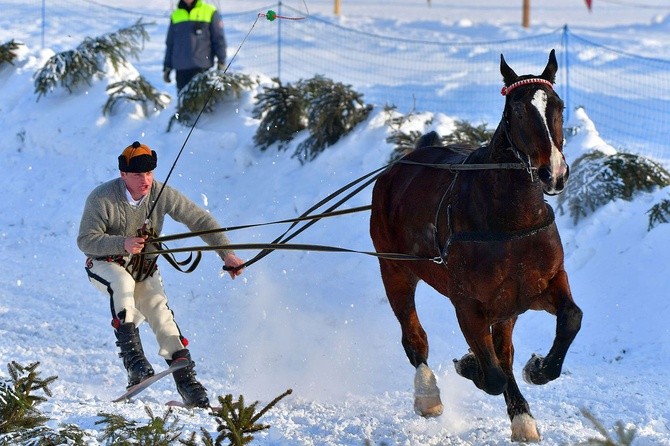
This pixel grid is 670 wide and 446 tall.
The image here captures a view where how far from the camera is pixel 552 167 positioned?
16.2ft

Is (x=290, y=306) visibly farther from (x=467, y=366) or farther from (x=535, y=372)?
(x=535, y=372)

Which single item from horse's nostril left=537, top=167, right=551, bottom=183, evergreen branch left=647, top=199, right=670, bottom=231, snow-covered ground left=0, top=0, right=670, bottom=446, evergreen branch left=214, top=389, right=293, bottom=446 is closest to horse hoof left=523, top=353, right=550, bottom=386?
snow-covered ground left=0, top=0, right=670, bottom=446

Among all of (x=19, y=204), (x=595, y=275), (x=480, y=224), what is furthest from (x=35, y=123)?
(x=480, y=224)

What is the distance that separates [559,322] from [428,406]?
1.14 metres

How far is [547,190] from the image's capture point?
16.4 ft

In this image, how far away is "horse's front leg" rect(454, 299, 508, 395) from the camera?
5781mm

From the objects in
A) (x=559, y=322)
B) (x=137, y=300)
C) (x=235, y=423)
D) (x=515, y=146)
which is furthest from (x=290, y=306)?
(x=235, y=423)

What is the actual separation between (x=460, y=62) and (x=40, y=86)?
20.9 ft

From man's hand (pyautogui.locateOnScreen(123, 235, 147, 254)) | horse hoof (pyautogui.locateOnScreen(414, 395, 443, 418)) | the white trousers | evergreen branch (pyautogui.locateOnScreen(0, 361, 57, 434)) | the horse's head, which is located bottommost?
horse hoof (pyautogui.locateOnScreen(414, 395, 443, 418))

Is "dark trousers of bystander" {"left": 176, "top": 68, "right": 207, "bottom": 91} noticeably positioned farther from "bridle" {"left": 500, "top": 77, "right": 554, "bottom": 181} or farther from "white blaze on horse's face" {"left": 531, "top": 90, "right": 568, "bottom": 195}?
"white blaze on horse's face" {"left": 531, "top": 90, "right": 568, "bottom": 195}

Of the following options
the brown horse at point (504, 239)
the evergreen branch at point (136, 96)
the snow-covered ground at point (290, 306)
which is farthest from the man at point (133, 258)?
the evergreen branch at point (136, 96)

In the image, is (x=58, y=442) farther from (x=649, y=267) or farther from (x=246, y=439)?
(x=649, y=267)

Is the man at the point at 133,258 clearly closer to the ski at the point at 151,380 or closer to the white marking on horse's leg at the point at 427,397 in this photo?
the ski at the point at 151,380

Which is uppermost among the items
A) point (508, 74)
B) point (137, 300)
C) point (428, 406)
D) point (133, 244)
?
point (508, 74)
